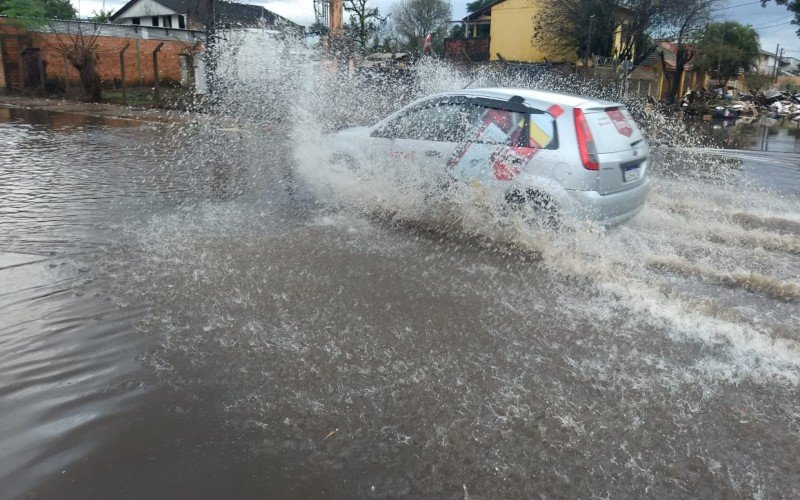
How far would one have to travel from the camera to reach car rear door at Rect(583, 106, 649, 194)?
19.3ft

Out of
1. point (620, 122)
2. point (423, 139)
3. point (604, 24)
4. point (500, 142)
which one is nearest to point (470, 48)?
point (604, 24)

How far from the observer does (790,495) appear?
2645 mm

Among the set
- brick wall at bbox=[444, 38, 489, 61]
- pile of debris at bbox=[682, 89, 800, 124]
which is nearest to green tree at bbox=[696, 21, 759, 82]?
pile of debris at bbox=[682, 89, 800, 124]

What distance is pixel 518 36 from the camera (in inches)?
Result: 1673

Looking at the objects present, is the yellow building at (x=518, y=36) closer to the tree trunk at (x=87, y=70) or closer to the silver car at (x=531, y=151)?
the tree trunk at (x=87, y=70)

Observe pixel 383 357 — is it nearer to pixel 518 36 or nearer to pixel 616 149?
pixel 616 149

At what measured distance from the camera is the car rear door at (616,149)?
5.87m

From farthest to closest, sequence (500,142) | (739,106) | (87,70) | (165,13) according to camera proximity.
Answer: (165,13) → (739,106) → (87,70) → (500,142)

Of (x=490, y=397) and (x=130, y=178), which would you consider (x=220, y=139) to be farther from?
(x=490, y=397)

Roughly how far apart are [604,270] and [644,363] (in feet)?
5.80

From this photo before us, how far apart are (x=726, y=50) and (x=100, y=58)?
4790 centimetres

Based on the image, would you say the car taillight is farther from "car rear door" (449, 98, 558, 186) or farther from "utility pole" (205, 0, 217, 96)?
"utility pole" (205, 0, 217, 96)

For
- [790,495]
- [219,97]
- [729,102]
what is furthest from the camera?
[729,102]

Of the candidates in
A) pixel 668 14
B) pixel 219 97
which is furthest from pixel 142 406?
pixel 668 14
